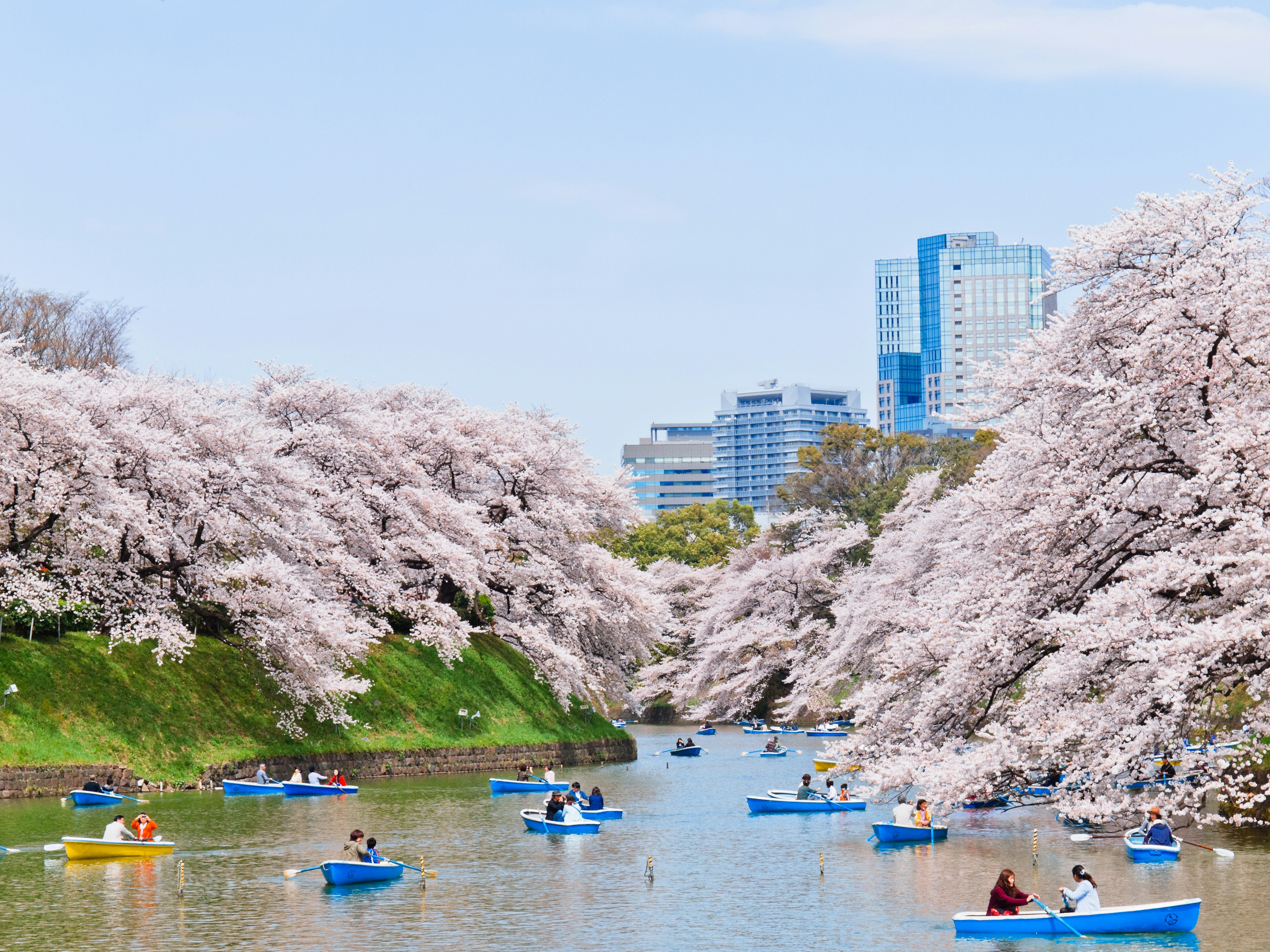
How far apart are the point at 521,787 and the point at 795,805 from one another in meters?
10.4

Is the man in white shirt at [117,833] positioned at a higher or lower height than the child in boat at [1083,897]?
lower

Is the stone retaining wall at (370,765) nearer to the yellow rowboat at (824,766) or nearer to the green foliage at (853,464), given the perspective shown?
the yellow rowboat at (824,766)

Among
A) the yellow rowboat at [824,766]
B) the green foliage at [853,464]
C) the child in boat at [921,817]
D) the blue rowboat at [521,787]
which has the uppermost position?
the green foliage at [853,464]

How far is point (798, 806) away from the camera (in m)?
39.4

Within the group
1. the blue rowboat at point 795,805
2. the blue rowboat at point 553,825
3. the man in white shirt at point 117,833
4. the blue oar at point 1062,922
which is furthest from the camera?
the blue rowboat at point 795,805

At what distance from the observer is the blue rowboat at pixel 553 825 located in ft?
114

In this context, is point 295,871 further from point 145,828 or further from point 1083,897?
point 1083,897

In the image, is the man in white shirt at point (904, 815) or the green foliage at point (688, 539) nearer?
the man in white shirt at point (904, 815)

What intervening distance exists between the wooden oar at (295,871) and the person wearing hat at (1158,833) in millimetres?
16551

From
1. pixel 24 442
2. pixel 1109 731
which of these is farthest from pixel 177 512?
pixel 1109 731

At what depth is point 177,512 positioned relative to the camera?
149ft

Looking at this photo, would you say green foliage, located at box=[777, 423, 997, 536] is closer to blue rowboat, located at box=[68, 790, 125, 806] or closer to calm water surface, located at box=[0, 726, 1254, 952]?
calm water surface, located at box=[0, 726, 1254, 952]

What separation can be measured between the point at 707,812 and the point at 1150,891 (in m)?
17.2

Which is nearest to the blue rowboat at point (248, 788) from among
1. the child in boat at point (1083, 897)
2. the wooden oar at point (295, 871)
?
the wooden oar at point (295, 871)
